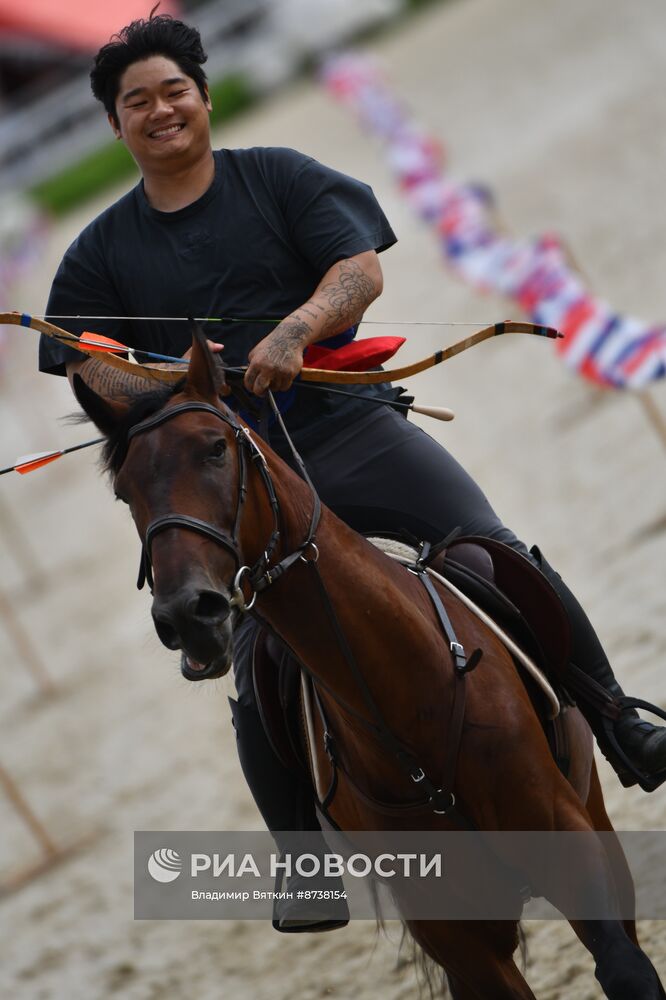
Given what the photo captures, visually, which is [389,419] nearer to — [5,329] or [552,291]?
[552,291]

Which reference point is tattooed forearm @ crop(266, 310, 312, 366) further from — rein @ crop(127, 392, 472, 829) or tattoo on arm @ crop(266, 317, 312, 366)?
rein @ crop(127, 392, 472, 829)

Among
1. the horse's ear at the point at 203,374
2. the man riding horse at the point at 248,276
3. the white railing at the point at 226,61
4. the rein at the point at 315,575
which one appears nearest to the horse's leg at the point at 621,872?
the man riding horse at the point at 248,276

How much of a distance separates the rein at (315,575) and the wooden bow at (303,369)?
0.71 ft

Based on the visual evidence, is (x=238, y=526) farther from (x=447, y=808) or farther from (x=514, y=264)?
(x=514, y=264)

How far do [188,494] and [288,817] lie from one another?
1571 millimetres

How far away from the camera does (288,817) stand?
4.40 m

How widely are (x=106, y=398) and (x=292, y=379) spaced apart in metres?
0.49

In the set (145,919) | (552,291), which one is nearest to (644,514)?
(552,291)

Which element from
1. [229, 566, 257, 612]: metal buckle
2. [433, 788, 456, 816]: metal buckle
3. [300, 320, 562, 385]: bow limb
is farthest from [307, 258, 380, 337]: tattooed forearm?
[433, 788, 456, 816]: metal buckle

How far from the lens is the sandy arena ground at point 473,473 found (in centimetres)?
735

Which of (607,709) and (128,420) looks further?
(607,709)

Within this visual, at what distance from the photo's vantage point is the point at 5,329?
23.4m

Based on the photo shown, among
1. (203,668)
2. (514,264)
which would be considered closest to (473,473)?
(514,264)

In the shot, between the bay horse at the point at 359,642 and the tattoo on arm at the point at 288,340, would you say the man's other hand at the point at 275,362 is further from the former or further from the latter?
the bay horse at the point at 359,642
